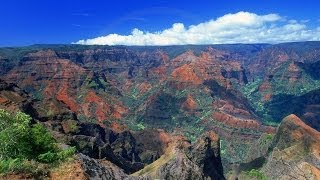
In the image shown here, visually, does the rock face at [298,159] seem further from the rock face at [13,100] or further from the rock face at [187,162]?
the rock face at [13,100]

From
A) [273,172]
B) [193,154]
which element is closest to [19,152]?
[273,172]

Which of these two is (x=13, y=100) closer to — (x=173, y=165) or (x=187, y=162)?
(x=173, y=165)

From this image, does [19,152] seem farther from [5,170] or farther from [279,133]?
[279,133]

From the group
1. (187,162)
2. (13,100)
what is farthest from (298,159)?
(13,100)

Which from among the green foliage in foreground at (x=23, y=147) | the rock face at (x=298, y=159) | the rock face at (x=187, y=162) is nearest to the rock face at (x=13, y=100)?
the rock face at (x=187, y=162)

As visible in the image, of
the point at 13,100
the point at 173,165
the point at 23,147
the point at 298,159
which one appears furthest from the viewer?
the point at 13,100

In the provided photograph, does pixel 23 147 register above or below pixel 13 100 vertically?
above

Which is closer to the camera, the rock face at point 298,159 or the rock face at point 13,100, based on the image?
the rock face at point 298,159

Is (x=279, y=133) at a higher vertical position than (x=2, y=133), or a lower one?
lower
